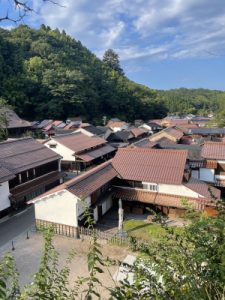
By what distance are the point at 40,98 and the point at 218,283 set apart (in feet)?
230

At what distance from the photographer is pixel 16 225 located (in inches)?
719

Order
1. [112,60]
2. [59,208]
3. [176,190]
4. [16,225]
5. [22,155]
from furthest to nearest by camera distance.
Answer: [112,60]
[22,155]
[176,190]
[16,225]
[59,208]

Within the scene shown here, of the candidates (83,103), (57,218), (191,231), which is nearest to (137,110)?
(83,103)

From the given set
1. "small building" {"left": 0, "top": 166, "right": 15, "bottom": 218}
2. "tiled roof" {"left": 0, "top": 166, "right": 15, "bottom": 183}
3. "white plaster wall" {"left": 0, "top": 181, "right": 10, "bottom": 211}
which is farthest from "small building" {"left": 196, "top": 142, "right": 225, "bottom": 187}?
"white plaster wall" {"left": 0, "top": 181, "right": 10, "bottom": 211}

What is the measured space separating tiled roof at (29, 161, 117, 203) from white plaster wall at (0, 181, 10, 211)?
2.76 metres

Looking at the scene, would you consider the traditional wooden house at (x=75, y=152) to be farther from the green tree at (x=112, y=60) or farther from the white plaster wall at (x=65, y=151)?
the green tree at (x=112, y=60)

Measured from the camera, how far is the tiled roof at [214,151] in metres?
24.0

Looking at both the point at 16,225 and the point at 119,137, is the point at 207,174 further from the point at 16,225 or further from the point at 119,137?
the point at 119,137

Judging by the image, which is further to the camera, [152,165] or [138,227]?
[152,165]

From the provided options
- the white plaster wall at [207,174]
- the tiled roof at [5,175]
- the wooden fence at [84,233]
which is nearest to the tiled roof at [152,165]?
the white plaster wall at [207,174]

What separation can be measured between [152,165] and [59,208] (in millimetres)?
8558

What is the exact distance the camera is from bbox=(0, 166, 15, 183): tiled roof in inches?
716

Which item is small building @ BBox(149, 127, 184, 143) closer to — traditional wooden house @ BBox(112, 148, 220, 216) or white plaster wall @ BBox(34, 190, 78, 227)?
traditional wooden house @ BBox(112, 148, 220, 216)

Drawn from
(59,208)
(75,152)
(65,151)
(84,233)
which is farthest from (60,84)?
(84,233)
